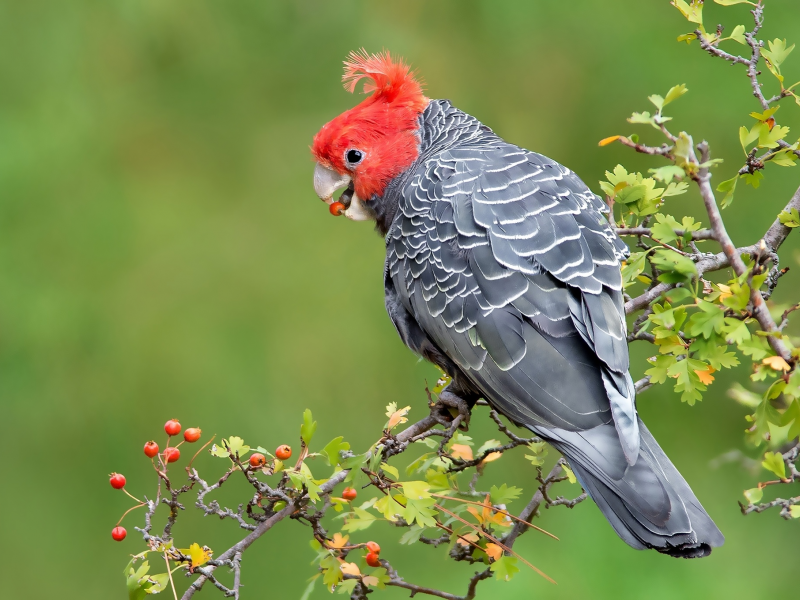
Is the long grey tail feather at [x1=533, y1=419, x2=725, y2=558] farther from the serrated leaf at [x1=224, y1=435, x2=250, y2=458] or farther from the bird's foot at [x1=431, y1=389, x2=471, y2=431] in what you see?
the serrated leaf at [x1=224, y1=435, x2=250, y2=458]

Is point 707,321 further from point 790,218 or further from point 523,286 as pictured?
point 523,286

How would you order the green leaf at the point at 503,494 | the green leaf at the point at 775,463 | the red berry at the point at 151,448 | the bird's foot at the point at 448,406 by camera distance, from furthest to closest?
the bird's foot at the point at 448,406 < the green leaf at the point at 503,494 < the red berry at the point at 151,448 < the green leaf at the point at 775,463

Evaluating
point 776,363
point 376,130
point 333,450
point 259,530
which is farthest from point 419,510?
point 376,130

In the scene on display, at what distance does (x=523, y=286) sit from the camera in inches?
58.7

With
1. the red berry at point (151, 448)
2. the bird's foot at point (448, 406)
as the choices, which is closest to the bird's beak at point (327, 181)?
the bird's foot at point (448, 406)

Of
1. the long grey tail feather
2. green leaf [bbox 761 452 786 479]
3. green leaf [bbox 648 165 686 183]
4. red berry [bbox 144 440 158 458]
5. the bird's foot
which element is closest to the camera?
green leaf [bbox 648 165 686 183]

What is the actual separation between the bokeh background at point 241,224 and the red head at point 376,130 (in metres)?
1.03

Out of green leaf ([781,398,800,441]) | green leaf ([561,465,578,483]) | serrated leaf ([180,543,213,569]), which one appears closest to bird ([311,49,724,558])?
green leaf ([561,465,578,483])

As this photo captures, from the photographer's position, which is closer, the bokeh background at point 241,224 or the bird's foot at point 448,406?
the bird's foot at point 448,406

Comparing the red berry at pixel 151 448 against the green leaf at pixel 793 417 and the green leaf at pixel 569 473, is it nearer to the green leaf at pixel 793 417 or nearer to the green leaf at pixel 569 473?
the green leaf at pixel 569 473

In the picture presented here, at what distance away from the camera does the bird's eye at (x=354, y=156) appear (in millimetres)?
2059

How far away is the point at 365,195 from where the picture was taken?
209 cm

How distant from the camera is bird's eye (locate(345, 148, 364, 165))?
2059mm

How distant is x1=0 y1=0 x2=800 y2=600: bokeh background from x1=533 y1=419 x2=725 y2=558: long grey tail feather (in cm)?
156
